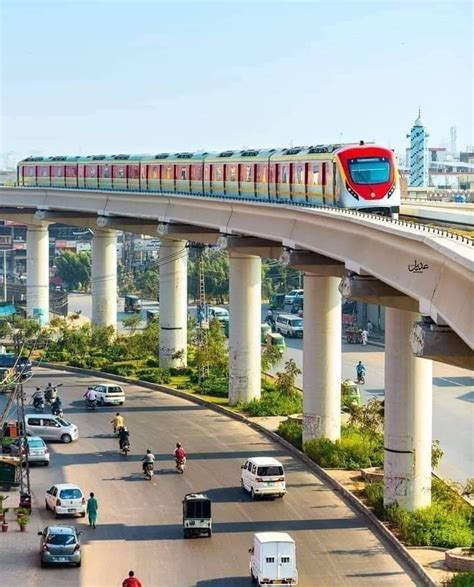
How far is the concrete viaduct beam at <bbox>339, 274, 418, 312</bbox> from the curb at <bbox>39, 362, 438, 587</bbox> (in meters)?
4.99

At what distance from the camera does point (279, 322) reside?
78.9 metres

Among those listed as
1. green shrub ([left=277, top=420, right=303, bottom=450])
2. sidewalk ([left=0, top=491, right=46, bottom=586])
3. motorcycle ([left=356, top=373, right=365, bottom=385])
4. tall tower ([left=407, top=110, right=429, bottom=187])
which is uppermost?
tall tower ([left=407, top=110, right=429, bottom=187])

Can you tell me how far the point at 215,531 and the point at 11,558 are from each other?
4805 millimetres

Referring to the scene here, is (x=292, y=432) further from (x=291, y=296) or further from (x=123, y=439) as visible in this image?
(x=291, y=296)

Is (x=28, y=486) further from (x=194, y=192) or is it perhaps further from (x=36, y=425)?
(x=194, y=192)

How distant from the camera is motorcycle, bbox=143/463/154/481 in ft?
122

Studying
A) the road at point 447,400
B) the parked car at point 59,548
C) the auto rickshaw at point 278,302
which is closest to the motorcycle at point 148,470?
the parked car at point 59,548

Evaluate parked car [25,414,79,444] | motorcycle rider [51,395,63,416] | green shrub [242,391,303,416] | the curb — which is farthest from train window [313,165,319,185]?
motorcycle rider [51,395,63,416]

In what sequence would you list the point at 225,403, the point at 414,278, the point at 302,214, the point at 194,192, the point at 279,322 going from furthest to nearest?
the point at 279,322 → the point at 194,192 → the point at 225,403 → the point at 302,214 → the point at 414,278

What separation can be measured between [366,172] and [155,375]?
1944 cm

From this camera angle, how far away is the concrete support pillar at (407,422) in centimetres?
3300

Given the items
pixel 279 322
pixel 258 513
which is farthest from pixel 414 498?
pixel 279 322

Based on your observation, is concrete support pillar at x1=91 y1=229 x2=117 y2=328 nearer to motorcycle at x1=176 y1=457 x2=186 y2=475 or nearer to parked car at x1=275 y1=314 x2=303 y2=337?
parked car at x1=275 y1=314 x2=303 y2=337

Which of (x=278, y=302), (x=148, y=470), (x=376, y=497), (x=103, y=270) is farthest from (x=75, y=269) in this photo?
(x=376, y=497)
